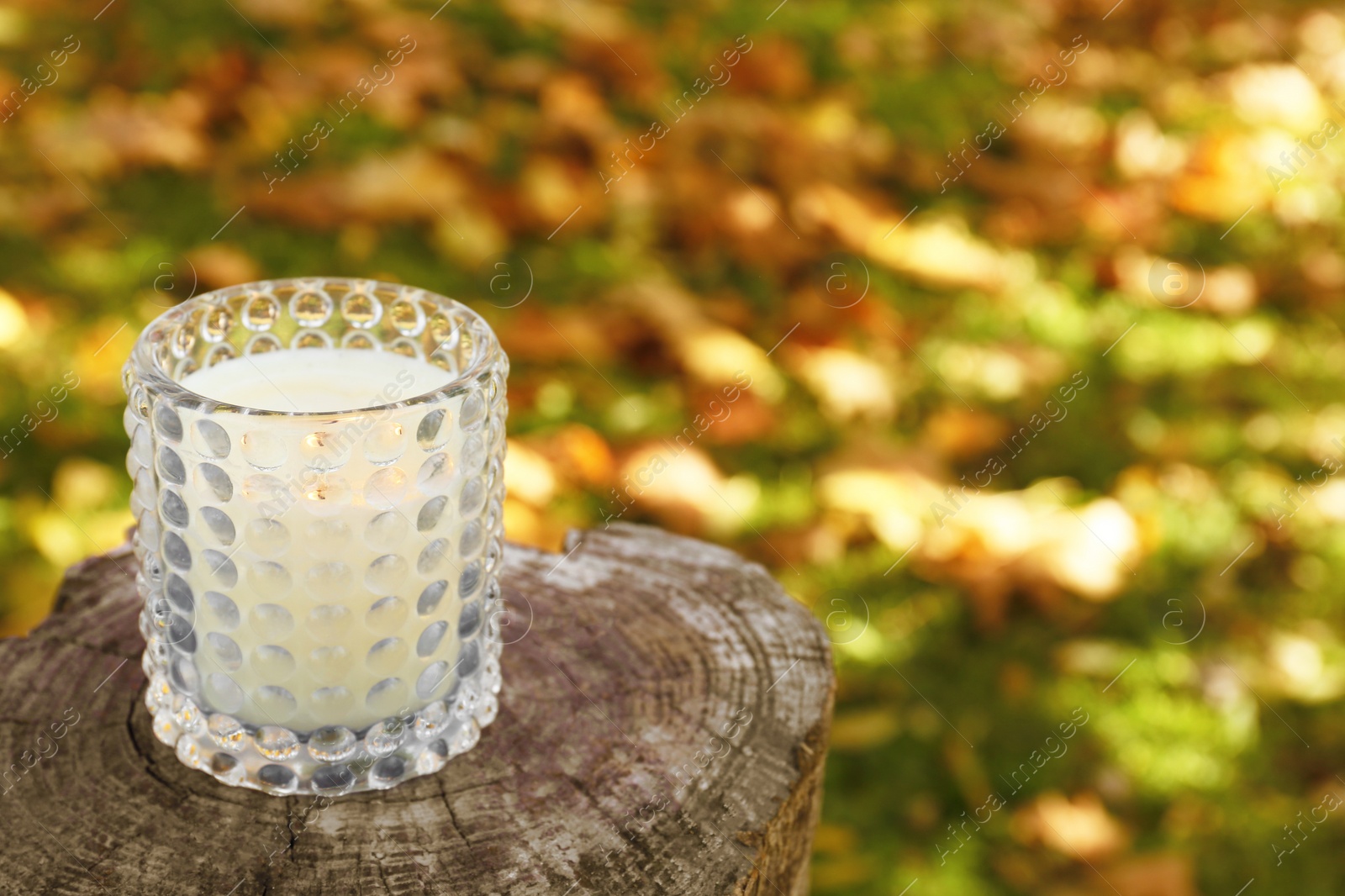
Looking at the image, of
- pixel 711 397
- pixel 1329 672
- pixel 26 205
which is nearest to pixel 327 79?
pixel 26 205

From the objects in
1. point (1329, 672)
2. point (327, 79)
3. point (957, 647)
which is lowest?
point (1329, 672)

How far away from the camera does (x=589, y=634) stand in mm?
1261

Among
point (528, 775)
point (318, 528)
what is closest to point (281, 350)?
point (318, 528)

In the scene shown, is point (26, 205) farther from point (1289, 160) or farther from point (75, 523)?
point (1289, 160)

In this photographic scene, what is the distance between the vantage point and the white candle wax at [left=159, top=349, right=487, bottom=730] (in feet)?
3.01

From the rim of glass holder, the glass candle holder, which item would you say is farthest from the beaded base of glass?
the rim of glass holder

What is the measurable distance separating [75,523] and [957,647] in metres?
1.62

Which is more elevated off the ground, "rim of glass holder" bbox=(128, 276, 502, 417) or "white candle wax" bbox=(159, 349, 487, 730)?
"rim of glass holder" bbox=(128, 276, 502, 417)

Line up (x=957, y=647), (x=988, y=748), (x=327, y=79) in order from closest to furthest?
(x=988, y=748)
(x=957, y=647)
(x=327, y=79)

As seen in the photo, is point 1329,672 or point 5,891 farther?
point 1329,672

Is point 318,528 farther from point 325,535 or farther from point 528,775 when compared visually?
point 528,775

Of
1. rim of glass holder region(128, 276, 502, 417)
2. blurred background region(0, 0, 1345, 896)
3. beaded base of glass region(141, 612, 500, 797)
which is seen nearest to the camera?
rim of glass holder region(128, 276, 502, 417)

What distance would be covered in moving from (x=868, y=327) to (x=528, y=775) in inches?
87.8

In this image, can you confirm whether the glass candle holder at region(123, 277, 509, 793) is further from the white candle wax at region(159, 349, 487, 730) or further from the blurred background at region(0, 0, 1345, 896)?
the blurred background at region(0, 0, 1345, 896)
